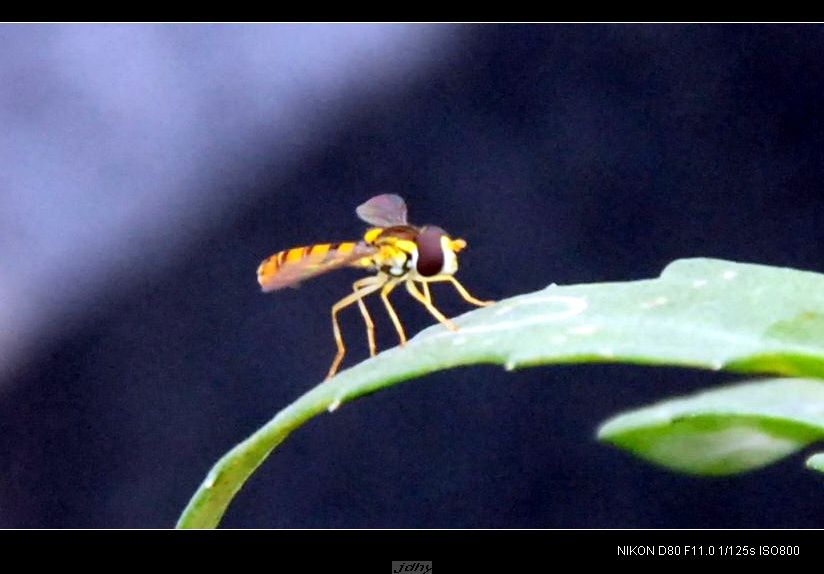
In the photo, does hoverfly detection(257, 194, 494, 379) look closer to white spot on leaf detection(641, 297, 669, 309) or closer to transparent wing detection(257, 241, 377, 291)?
transparent wing detection(257, 241, 377, 291)

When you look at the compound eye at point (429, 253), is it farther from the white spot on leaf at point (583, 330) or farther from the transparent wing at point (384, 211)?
the white spot on leaf at point (583, 330)

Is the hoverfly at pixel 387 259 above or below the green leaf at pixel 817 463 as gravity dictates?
above

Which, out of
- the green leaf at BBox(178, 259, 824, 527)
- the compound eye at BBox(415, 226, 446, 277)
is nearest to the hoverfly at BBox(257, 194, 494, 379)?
the compound eye at BBox(415, 226, 446, 277)

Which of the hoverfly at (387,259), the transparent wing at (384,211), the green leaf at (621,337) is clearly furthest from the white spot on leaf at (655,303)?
the transparent wing at (384,211)

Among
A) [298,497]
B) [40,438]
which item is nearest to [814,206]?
[298,497]

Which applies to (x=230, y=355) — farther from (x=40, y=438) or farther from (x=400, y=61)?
(x=400, y=61)

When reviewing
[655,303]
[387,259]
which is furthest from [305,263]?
[655,303]

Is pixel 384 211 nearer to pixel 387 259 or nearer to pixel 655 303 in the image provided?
pixel 387 259
